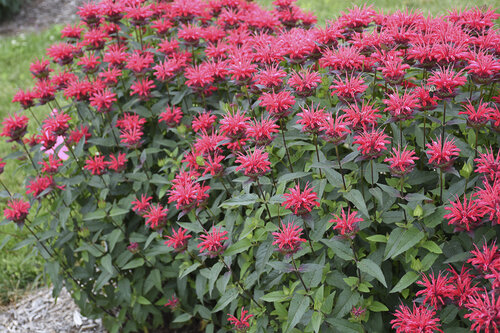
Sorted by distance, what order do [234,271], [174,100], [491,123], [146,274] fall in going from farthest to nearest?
1. [146,274]
2. [174,100]
3. [234,271]
4. [491,123]

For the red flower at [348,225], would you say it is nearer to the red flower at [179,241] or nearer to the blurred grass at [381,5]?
the red flower at [179,241]

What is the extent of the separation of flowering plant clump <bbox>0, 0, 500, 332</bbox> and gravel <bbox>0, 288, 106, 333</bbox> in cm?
35

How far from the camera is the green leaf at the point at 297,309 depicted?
162cm

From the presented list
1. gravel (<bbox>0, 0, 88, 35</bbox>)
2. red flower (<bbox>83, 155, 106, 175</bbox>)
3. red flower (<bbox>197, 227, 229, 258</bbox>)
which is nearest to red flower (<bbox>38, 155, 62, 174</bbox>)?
red flower (<bbox>83, 155, 106, 175</bbox>)

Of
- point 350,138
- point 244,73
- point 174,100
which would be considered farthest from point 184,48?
point 350,138

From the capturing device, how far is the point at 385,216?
1684 millimetres

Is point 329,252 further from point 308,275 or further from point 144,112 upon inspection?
point 144,112

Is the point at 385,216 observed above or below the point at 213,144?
below

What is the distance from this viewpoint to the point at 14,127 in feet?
7.79

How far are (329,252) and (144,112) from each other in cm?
120

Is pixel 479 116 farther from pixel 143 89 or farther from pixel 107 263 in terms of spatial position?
pixel 107 263

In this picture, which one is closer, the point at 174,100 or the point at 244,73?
the point at 244,73

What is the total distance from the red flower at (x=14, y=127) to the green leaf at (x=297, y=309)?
163 centimetres

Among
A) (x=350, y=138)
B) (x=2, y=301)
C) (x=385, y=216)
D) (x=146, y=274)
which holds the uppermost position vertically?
(x=350, y=138)
